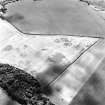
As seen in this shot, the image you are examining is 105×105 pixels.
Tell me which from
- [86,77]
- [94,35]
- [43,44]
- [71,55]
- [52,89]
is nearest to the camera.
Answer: [52,89]

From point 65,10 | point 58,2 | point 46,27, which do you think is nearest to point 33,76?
point 46,27

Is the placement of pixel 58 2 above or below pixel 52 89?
above

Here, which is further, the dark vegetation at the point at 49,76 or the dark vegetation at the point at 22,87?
the dark vegetation at the point at 49,76

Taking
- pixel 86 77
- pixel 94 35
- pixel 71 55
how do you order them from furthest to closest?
pixel 94 35
pixel 71 55
pixel 86 77

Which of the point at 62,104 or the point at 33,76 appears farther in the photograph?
the point at 33,76

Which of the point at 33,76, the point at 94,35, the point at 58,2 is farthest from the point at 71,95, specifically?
the point at 58,2

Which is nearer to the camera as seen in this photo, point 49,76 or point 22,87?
Answer: point 22,87

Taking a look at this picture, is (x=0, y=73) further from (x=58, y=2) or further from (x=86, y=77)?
(x=58, y=2)

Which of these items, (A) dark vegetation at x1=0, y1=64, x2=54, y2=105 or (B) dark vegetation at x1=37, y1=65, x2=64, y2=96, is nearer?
(A) dark vegetation at x1=0, y1=64, x2=54, y2=105
